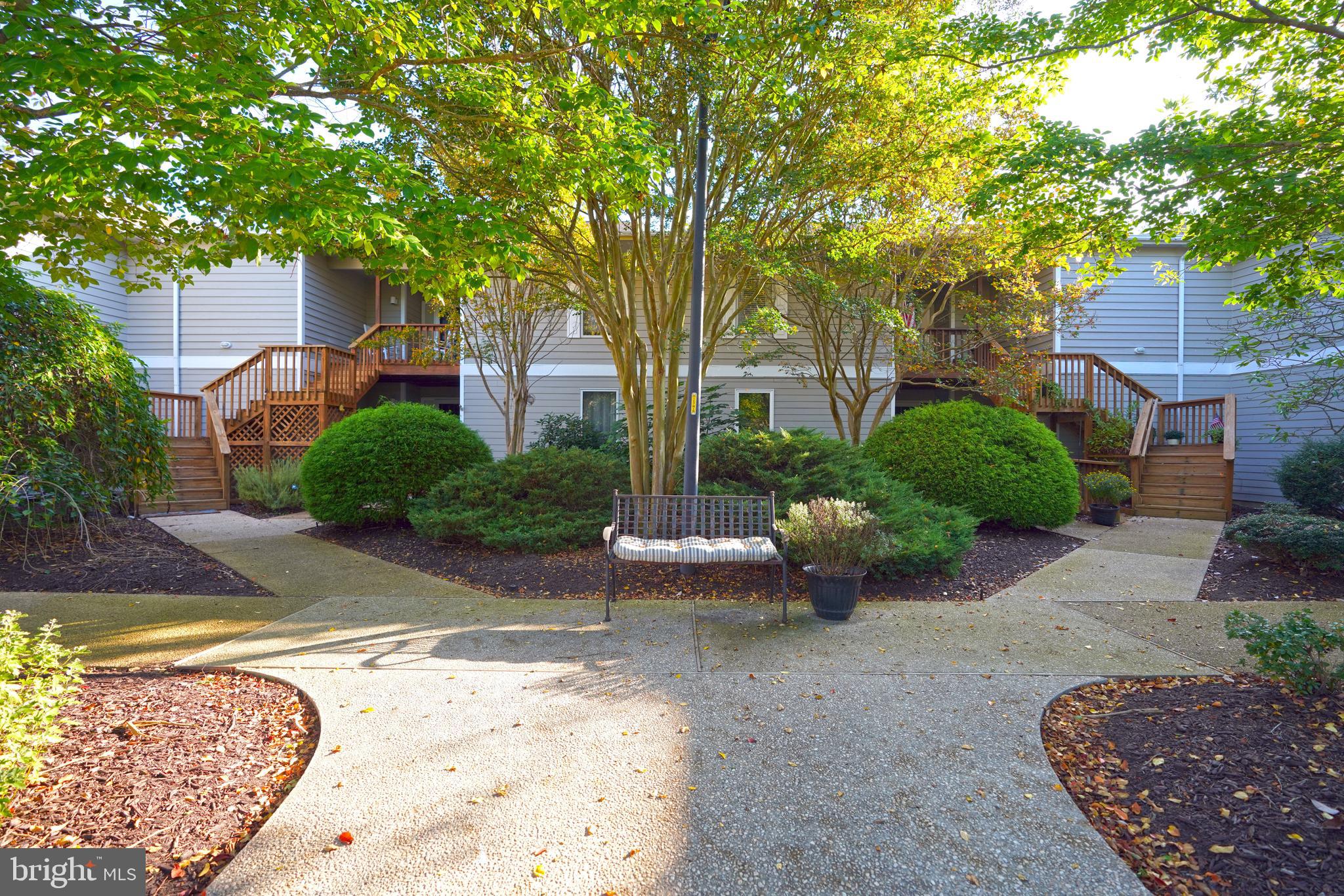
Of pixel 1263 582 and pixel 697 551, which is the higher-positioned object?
pixel 697 551

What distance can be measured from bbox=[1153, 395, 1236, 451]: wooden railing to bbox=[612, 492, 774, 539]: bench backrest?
915cm

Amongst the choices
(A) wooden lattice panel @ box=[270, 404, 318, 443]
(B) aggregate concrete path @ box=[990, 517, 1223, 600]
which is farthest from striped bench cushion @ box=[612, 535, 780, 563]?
(A) wooden lattice panel @ box=[270, 404, 318, 443]

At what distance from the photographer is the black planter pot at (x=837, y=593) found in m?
4.73

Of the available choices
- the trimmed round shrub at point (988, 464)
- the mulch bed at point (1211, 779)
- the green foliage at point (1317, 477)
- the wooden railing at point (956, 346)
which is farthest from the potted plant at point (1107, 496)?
the mulch bed at point (1211, 779)

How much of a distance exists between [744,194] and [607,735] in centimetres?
591

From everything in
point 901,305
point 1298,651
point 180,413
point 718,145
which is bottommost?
point 1298,651

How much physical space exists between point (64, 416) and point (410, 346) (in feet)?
25.8

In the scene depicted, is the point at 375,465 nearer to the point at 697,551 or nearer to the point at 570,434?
the point at 570,434

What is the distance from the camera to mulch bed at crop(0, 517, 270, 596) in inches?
213

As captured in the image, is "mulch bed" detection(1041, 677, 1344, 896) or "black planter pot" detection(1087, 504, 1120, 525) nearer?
"mulch bed" detection(1041, 677, 1344, 896)

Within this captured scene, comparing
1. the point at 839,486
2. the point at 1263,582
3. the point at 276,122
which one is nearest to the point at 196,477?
the point at 276,122

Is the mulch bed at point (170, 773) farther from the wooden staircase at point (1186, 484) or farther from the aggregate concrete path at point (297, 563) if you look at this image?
the wooden staircase at point (1186, 484)

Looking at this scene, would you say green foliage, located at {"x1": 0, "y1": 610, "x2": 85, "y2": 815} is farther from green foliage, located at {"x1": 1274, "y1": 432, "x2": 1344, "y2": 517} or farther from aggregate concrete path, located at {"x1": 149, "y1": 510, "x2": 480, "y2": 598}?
green foliage, located at {"x1": 1274, "y1": 432, "x2": 1344, "y2": 517}

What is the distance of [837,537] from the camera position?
478 cm
